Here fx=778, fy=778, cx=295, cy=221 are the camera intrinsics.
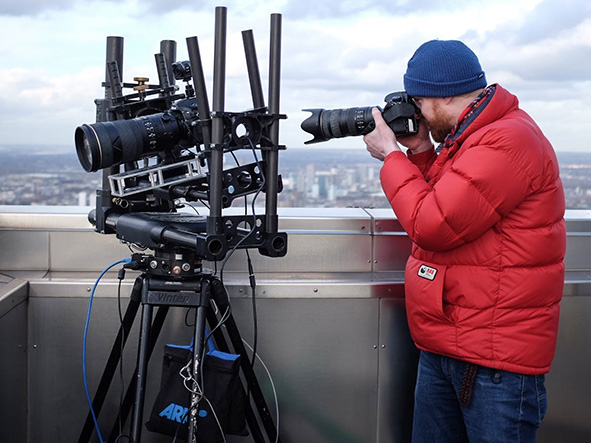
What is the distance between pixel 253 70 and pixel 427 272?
Result: 2.07 ft

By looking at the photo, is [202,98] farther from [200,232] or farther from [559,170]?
[559,170]

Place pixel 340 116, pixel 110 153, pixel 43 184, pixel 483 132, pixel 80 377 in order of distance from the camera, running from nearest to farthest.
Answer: pixel 483 132, pixel 110 153, pixel 340 116, pixel 80 377, pixel 43 184

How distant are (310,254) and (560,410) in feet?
3.23

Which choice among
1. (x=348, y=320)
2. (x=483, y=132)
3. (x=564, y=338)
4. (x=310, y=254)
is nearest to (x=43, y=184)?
(x=310, y=254)

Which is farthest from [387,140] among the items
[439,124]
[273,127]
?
[273,127]

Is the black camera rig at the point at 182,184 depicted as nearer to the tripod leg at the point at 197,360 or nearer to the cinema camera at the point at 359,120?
the tripod leg at the point at 197,360

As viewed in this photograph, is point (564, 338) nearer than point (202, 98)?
No

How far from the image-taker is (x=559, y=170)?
1776 mm

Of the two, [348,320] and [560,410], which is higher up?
[348,320]

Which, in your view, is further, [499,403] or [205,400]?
[205,400]

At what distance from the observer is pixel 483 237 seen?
5.73 ft

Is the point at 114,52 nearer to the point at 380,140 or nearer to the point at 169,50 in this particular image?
the point at 169,50

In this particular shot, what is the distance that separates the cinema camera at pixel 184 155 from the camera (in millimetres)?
1744

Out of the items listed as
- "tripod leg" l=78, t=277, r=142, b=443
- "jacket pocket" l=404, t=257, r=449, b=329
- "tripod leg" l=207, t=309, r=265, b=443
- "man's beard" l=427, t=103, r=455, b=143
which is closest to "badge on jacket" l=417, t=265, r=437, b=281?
"jacket pocket" l=404, t=257, r=449, b=329
